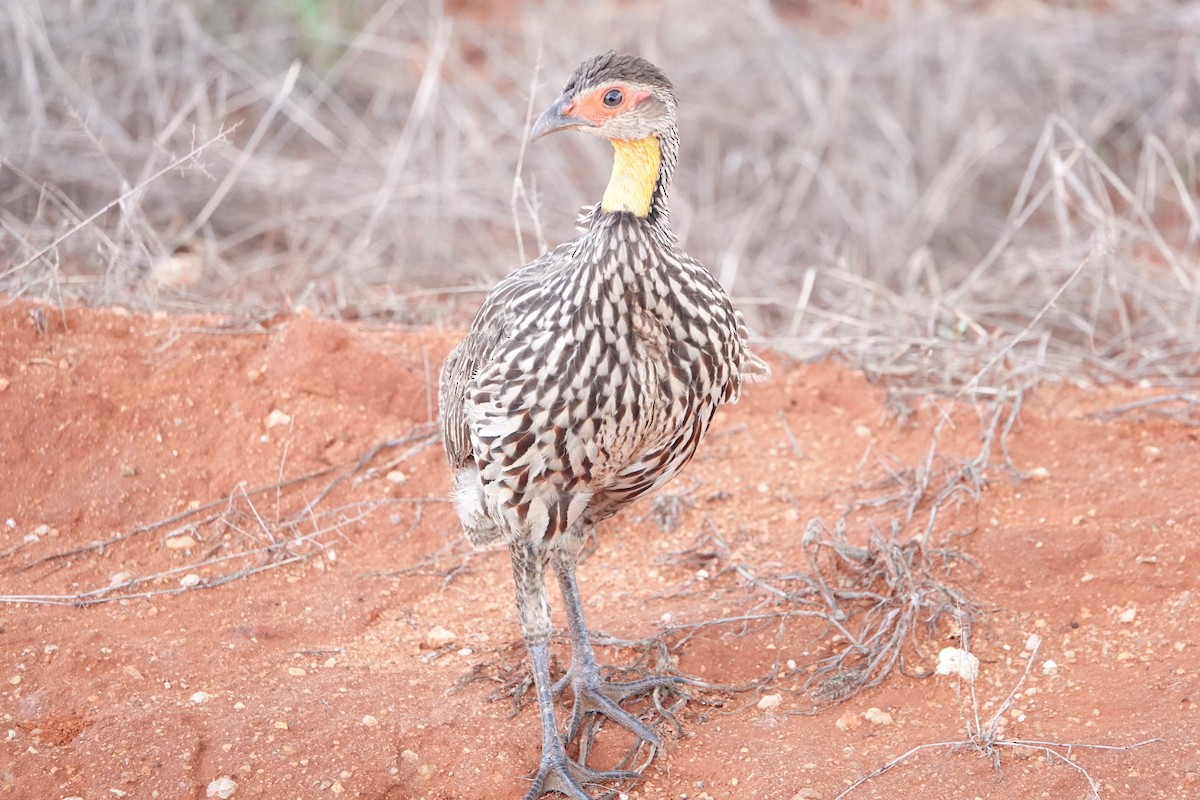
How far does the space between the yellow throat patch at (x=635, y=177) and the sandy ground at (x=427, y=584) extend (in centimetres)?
155

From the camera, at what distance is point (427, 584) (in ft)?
15.2

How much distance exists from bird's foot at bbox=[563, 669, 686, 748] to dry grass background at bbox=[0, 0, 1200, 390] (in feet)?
7.32

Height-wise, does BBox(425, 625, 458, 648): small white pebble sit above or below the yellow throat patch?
below

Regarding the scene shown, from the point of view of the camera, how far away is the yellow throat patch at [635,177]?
11.2 feet

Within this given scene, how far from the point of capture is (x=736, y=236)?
25.4 ft

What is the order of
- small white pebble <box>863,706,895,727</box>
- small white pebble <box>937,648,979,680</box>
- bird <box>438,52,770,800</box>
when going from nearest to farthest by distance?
bird <box>438,52,770,800</box> → small white pebble <box>863,706,895,727</box> → small white pebble <box>937,648,979,680</box>

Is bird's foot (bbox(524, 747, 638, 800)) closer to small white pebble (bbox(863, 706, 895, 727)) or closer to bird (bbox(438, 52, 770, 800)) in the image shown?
bird (bbox(438, 52, 770, 800))

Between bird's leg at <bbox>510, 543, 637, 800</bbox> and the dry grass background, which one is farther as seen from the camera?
the dry grass background

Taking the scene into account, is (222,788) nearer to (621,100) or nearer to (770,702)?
(770,702)

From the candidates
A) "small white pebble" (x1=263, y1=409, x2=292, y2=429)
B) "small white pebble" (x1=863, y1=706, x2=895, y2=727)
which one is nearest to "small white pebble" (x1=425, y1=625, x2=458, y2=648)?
"small white pebble" (x1=263, y1=409, x2=292, y2=429)

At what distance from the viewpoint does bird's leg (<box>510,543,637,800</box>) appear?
12.0ft

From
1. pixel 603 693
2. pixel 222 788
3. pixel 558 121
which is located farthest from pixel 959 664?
pixel 222 788

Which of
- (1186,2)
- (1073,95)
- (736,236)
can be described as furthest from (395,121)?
(1186,2)

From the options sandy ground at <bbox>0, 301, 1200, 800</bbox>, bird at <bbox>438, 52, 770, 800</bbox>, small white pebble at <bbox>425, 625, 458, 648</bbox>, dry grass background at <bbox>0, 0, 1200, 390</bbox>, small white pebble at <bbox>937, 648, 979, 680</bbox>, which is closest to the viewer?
bird at <bbox>438, 52, 770, 800</bbox>
